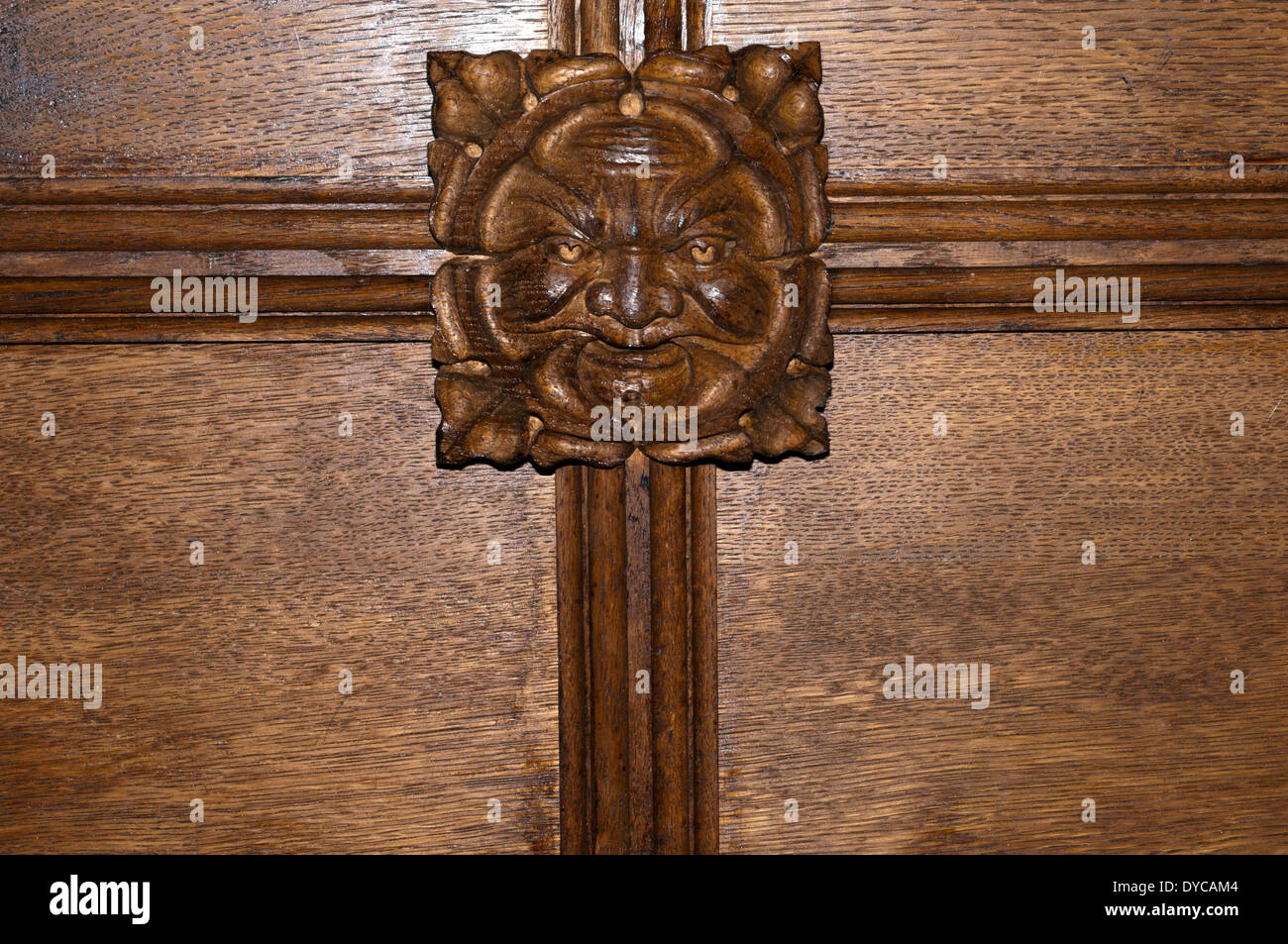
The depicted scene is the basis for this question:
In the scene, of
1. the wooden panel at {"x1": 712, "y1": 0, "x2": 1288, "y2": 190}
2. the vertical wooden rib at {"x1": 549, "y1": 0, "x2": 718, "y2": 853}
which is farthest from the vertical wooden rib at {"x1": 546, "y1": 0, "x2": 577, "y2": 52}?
the vertical wooden rib at {"x1": 549, "y1": 0, "x2": 718, "y2": 853}

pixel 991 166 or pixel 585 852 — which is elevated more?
pixel 991 166

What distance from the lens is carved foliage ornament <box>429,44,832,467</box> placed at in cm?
75

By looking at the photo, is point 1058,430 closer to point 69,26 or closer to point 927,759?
point 927,759

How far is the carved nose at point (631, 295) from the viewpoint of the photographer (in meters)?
0.74

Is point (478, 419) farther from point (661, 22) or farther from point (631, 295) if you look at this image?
point (661, 22)

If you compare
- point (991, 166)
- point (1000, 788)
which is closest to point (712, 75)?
point (991, 166)

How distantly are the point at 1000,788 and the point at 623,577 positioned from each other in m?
0.38

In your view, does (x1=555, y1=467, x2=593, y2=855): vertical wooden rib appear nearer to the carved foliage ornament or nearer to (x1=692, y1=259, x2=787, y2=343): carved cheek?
the carved foliage ornament

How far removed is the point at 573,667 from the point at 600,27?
1.72 ft

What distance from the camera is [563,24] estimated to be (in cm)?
79

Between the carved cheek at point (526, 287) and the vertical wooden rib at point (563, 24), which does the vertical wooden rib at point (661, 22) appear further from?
the carved cheek at point (526, 287)

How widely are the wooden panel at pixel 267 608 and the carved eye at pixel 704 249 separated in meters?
0.22

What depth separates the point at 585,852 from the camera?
0.82 meters

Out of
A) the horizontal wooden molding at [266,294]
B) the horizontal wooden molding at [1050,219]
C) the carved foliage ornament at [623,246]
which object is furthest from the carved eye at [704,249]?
the horizontal wooden molding at [266,294]
